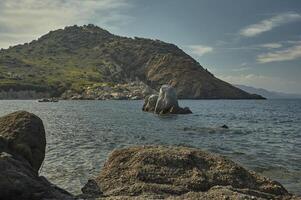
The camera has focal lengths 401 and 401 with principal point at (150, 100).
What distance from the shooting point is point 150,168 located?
17.0 meters

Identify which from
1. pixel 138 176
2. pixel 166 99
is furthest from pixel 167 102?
pixel 138 176

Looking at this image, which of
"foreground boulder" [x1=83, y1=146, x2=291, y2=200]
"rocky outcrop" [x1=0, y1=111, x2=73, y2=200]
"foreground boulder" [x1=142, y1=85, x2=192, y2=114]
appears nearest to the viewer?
"rocky outcrop" [x1=0, y1=111, x2=73, y2=200]

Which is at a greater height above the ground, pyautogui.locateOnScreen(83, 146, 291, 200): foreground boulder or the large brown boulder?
the large brown boulder

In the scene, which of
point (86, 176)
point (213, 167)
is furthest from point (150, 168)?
point (86, 176)

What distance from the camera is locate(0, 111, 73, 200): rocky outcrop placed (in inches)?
541

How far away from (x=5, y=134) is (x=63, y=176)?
7015 millimetres

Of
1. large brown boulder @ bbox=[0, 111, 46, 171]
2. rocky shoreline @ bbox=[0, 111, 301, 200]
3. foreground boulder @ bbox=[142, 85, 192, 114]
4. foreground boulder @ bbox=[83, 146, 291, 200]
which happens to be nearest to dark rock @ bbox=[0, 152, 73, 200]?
rocky shoreline @ bbox=[0, 111, 301, 200]

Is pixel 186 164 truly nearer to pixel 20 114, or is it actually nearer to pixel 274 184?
pixel 274 184

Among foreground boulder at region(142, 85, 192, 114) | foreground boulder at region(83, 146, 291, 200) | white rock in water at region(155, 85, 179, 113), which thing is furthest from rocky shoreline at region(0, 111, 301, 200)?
foreground boulder at region(142, 85, 192, 114)

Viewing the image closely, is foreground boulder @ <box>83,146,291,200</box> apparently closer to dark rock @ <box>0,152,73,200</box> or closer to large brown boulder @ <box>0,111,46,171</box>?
dark rock @ <box>0,152,73,200</box>

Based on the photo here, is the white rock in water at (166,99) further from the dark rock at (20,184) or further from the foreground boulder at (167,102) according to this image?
the dark rock at (20,184)

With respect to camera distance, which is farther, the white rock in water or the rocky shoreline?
the white rock in water

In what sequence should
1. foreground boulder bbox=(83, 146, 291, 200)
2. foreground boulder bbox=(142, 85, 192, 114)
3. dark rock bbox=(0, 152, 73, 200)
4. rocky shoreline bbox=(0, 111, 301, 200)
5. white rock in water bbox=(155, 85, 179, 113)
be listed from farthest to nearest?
foreground boulder bbox=(142, 85, 192, 114) < white rock in water bbox=(155, 85, 179, 113) < foreground boulder bbox=(83, 146, 291, 200) < rocky shoreline bbox=(0, 111, 301, 200) < dark rock bbox=(0, 152, 73, 200)

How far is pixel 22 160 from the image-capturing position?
54.4ft
